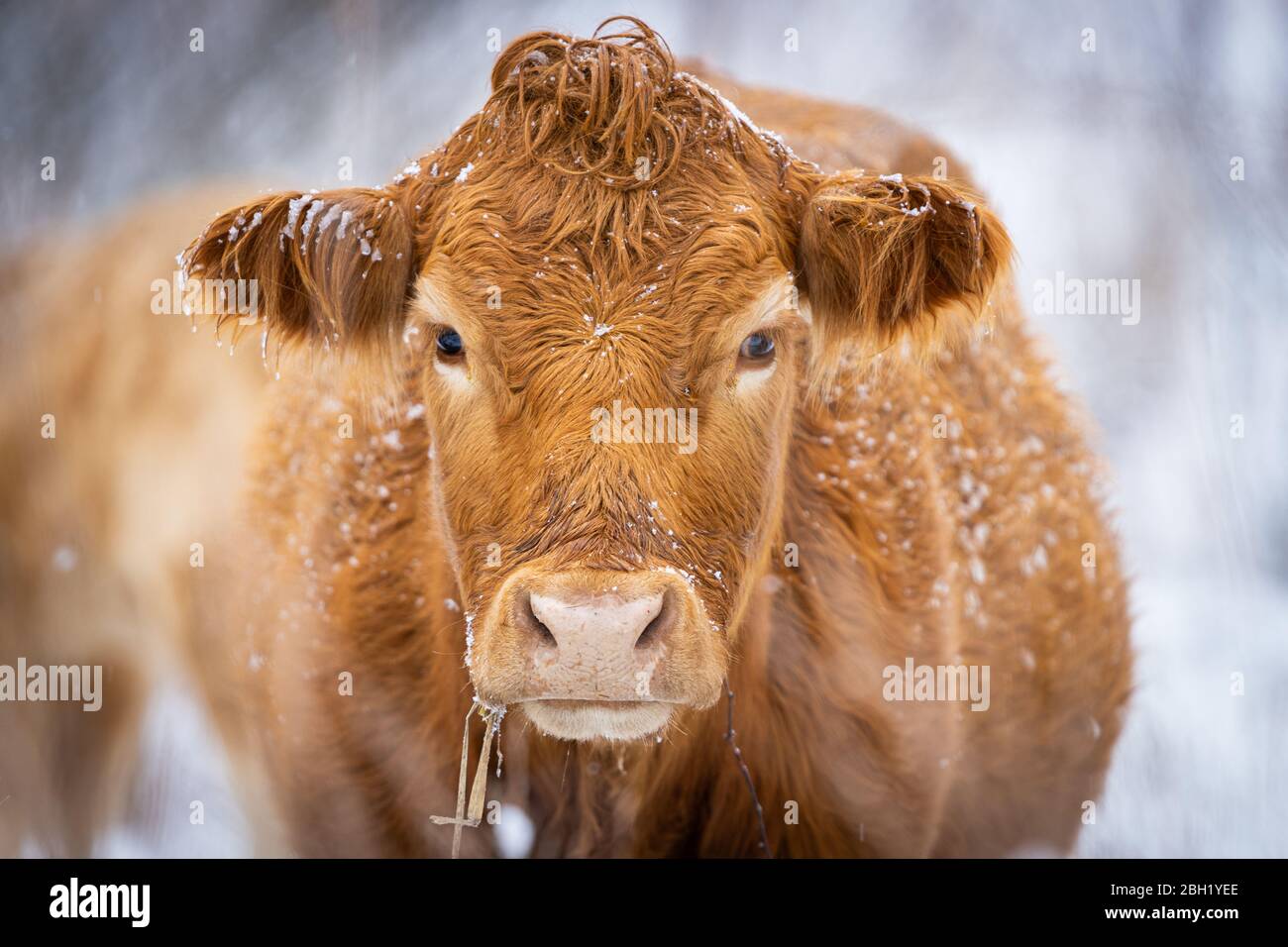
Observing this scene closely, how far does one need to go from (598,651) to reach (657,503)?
34cm

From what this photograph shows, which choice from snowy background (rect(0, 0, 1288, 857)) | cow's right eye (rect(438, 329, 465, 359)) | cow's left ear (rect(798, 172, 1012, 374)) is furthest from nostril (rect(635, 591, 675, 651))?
snowy background (rect(0, 0, 1288, 857))

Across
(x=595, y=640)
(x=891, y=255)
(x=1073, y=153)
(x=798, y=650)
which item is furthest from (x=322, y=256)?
(x=1073, y=153)

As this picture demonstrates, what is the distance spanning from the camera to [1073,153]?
13.6ft

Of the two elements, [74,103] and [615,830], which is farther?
[74,103]

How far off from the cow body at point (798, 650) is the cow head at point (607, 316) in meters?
0.38

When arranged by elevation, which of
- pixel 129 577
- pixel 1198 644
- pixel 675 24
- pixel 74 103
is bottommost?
pixel 1198 644

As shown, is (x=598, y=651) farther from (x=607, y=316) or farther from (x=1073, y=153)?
(x=1073, y=153)

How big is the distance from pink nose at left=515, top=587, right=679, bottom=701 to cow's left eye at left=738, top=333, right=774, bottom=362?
614 millimetres

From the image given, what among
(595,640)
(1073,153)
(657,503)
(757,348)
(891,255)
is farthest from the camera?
(1073,153)

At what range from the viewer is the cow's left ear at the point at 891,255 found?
2332mm
